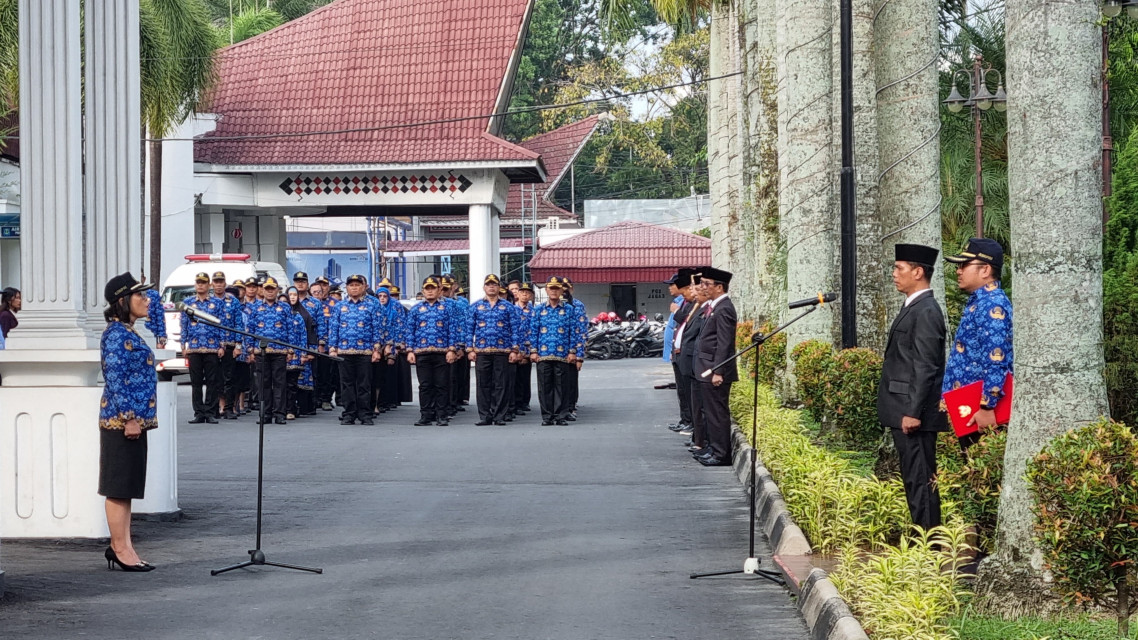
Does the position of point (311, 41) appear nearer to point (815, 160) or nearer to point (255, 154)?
point (255, 154)

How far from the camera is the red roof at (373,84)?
33031 mm

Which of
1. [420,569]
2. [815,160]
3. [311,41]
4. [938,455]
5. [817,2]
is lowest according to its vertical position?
[420,569]

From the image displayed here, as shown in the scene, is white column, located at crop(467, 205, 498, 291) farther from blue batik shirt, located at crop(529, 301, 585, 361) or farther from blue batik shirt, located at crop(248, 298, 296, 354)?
blue batik shirt, located at crop(529, 301, 585, 361)

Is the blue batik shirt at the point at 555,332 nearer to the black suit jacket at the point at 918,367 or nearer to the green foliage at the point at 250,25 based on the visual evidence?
the black suit jacket at the point at 918,367

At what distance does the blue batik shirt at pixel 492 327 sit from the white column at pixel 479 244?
1258 centimetres

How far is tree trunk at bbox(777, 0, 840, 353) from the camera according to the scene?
49.3ft

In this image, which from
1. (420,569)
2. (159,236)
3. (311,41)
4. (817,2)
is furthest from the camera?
(311,41)

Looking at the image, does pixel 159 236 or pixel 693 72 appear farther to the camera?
pixel 693 72

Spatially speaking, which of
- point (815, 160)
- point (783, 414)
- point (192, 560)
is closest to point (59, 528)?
point (192, 560)

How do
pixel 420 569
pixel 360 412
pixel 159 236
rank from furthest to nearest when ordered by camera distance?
1. pixel 159 236
2. pixel 360 412
3. pixel 420 569

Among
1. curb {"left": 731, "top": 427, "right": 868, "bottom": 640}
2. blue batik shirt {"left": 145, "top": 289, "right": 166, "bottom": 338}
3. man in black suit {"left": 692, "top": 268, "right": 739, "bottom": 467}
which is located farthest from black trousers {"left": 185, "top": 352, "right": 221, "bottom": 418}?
curb {"left": 731, "top": 427, "right": 868, "bottom": 640}

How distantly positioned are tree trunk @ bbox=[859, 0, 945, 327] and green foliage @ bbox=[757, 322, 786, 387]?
554 centimetres

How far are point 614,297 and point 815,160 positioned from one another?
39221 mm

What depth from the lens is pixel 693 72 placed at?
5300cm
